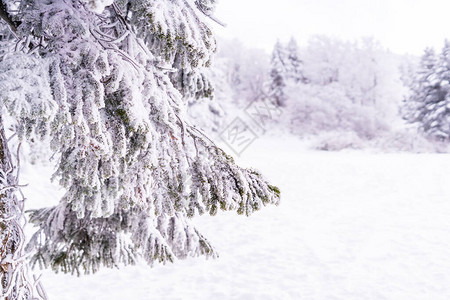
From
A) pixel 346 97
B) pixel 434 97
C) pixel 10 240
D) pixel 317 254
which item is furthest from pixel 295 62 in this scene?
pixel 10 240

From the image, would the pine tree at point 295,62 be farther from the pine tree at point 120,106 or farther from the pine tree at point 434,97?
the pine tree at point 120,106

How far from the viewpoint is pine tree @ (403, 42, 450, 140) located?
899 inches

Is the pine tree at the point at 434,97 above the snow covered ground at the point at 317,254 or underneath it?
above

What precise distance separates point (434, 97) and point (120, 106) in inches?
1090

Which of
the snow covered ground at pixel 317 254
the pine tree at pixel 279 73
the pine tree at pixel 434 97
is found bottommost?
the snow covered ground at pixel 317 254

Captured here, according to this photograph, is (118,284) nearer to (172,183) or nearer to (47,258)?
(47,258)

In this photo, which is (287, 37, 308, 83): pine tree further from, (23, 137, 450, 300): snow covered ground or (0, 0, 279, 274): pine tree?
(0, 0, 279, 274): pine tree

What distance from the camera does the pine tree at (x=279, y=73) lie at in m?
33.8

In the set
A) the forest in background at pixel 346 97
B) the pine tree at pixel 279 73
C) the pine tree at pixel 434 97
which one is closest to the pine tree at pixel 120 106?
the forest in background at pixel 346 97

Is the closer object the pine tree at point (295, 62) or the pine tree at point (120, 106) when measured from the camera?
the pine tree at point (120, 106)

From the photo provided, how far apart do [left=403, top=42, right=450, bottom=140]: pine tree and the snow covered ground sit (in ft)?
45.5

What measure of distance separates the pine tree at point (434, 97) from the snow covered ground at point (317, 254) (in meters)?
13.9

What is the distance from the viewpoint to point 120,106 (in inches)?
68.7

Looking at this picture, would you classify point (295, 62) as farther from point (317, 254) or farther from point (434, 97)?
point (317, 254)
